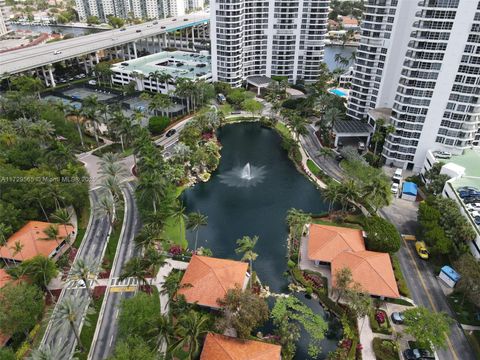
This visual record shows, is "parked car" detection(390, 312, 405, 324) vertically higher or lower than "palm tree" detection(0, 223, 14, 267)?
lower

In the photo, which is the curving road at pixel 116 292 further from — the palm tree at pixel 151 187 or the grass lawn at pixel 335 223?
the grass lawn at pixel 335 223

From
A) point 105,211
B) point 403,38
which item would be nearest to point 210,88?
point 403,38

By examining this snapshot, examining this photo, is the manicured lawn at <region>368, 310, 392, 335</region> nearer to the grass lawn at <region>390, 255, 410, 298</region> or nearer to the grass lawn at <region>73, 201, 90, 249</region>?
the grass lawn at <region>390, 255, 410, 298</region>

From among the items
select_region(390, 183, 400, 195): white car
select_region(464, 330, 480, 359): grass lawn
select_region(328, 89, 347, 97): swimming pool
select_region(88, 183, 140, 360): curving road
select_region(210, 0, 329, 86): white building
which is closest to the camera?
select_region(464, 330, 480, 359): grass lawn

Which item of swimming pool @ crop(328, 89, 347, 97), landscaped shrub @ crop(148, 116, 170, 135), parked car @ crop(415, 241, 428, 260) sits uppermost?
swimming pool @ crop(328, 89, 347, 97)

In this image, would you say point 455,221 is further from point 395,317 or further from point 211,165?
point 211,165

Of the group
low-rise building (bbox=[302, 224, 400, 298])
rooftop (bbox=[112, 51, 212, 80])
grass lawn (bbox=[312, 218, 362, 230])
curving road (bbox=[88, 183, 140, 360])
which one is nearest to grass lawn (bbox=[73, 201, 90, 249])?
curving road (bbox=[88, 183, 140, 360])

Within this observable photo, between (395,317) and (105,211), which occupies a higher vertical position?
(105,211)
